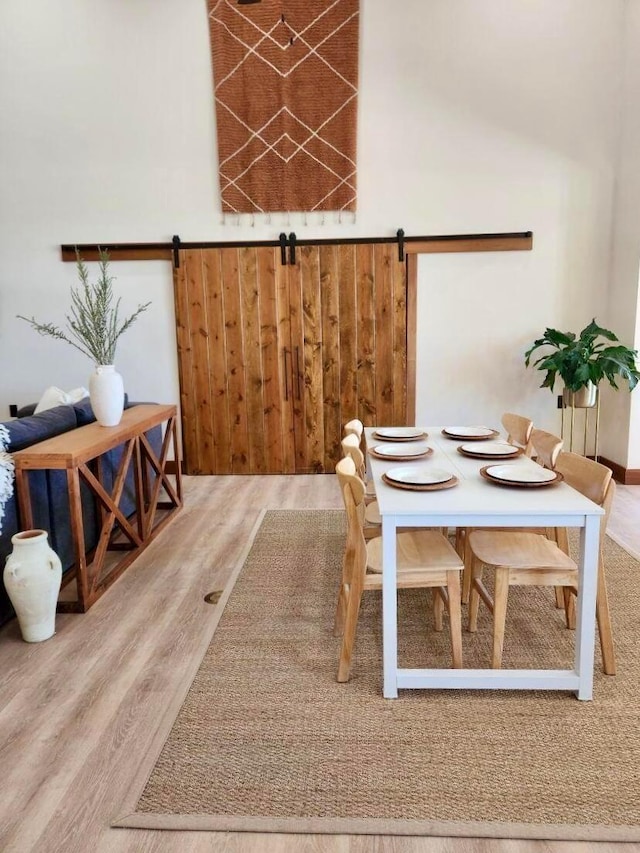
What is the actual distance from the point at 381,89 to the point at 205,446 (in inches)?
127

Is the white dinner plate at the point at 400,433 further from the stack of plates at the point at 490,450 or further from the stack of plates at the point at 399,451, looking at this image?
the stack of plates at the point at 490,450

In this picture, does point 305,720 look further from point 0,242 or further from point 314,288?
point 0,242

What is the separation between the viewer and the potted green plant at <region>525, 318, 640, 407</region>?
441 centimetres

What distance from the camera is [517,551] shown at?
234 centimetres

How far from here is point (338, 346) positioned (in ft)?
17.1

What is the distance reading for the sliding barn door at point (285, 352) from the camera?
5.12 meters

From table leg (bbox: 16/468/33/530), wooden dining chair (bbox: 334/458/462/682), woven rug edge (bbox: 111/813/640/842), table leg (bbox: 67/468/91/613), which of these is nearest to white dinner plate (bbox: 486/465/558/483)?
wooden dining chair (bbox: 334/458/462/682)

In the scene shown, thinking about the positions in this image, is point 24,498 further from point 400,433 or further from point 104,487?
point 400,433

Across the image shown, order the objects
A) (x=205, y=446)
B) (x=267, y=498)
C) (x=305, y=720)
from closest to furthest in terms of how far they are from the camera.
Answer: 1. (x=305, y=720)
2. (x=267, y=498)
3. (x=205, y=446)

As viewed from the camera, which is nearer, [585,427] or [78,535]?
[78,535]

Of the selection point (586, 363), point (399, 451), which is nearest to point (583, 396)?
point (586, 363)

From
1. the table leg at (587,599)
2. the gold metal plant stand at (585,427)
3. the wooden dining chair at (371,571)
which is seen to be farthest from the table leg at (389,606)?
the gold metal plant stand at (585,427)

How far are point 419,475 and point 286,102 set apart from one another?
3.81 meters

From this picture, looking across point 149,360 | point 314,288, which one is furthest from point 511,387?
point 149,360
